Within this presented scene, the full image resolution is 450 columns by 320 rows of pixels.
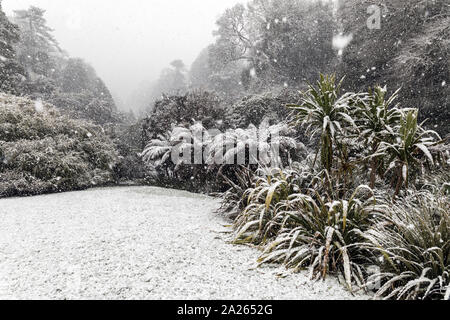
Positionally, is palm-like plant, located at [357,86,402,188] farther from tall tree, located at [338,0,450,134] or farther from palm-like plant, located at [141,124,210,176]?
tall tree, located at [338,0,450,134]

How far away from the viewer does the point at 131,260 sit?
8.09 feet

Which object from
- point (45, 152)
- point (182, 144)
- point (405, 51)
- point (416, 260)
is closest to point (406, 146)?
point (416, 260)

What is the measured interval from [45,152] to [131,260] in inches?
186

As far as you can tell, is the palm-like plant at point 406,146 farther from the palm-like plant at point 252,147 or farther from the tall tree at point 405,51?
the tall tree at point 405,51

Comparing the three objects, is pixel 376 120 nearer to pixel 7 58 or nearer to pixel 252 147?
pixel 252 147

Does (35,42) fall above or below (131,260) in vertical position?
above

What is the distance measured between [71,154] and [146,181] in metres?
2.15

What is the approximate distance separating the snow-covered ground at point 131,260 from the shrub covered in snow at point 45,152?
169 centimetres

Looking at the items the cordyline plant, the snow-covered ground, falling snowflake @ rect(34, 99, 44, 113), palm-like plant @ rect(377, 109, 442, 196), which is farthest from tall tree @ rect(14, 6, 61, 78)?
the cordyline plant

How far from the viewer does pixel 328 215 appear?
98.7 inches

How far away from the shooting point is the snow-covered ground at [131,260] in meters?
2.02
